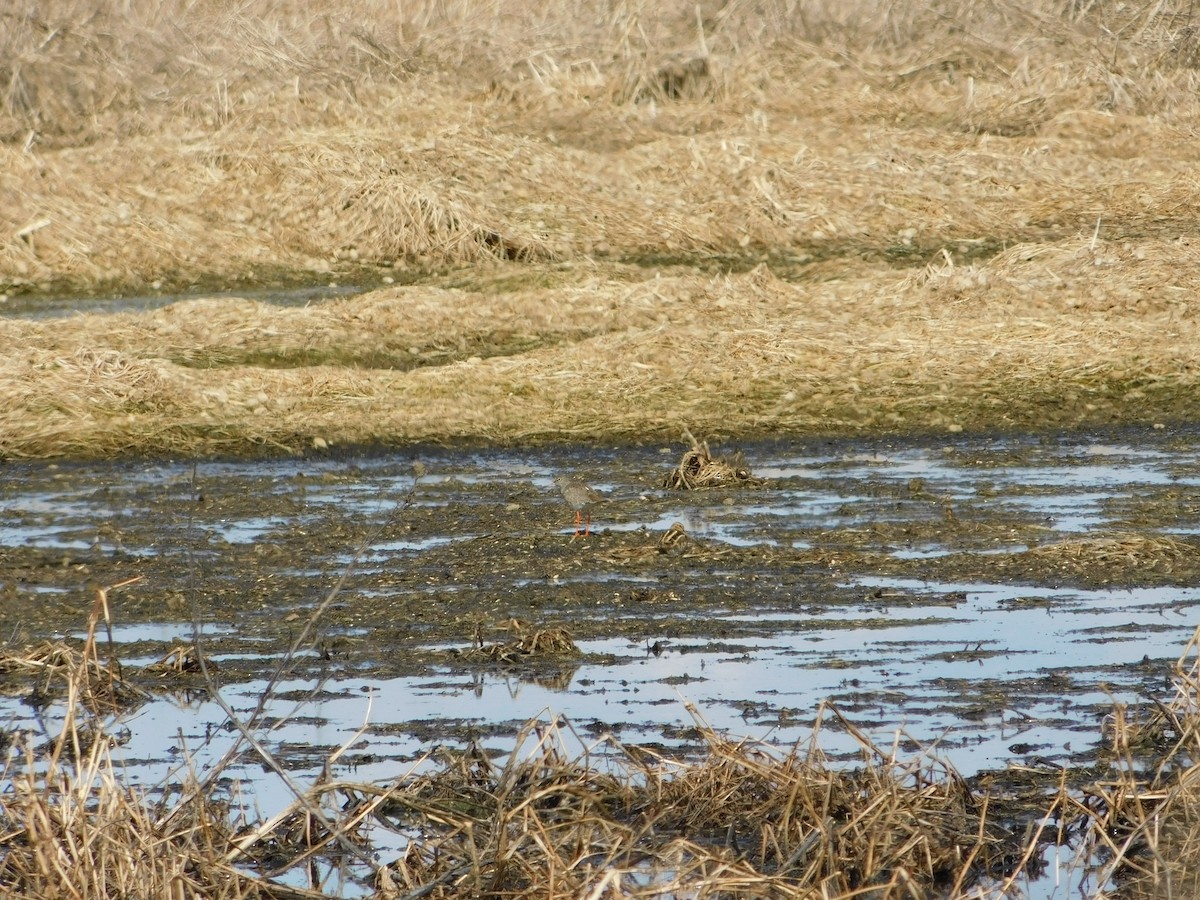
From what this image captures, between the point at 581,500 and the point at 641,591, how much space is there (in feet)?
6.01

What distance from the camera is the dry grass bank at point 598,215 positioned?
43.7ft

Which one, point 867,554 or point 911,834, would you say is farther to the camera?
point 867,554

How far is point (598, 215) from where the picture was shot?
64.8ft

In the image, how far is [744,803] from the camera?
5992 millimetres

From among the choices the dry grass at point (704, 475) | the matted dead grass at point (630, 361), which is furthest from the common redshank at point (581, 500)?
the matted dead grass at point (630, 361)

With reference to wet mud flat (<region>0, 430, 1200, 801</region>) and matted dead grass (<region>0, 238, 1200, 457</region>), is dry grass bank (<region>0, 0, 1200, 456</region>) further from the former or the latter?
wet mud flat (<region>0, 430, 1200, 801</region>)

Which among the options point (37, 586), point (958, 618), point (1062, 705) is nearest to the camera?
point (1062, 705)

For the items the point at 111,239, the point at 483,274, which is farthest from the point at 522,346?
the point at 111,239

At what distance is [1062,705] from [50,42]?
66.4 ft

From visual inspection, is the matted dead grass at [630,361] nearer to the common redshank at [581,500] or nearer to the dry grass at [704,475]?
the dry grass at [704,475]

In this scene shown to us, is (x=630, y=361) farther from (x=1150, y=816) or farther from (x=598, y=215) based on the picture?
(x=1150, y=816)

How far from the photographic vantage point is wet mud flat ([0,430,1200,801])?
280 inches

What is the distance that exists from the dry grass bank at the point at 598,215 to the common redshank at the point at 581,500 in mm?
1657

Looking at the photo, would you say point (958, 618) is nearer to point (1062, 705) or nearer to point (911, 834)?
point (1062, 705)
